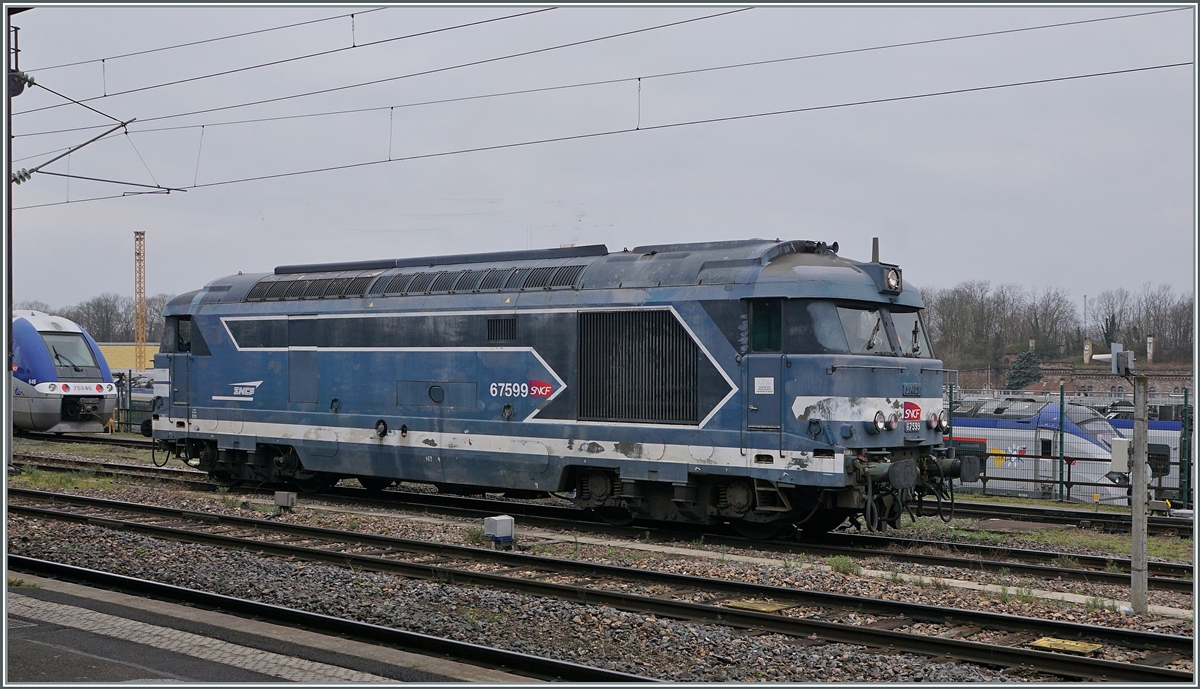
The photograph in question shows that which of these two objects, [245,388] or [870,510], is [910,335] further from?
[245,388]

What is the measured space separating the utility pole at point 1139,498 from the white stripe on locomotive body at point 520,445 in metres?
3.62

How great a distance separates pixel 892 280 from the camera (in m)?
13.6

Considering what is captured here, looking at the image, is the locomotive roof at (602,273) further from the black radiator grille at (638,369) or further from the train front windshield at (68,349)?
the train front windshield at (68,349)

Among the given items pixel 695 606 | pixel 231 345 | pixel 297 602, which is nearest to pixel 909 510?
pixel 695 606

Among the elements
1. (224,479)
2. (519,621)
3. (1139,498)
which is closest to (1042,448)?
(1139,498)

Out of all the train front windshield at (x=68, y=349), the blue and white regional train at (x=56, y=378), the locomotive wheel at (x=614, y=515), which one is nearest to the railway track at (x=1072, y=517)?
the locomotive wheel at (x=614, y=515)

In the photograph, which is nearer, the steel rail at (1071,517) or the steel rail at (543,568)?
the steel rail at (543,568)

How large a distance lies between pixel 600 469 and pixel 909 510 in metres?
4.15

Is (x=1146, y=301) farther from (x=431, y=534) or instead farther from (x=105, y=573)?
(x=105, y=573)

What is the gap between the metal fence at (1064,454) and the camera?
1903 cm

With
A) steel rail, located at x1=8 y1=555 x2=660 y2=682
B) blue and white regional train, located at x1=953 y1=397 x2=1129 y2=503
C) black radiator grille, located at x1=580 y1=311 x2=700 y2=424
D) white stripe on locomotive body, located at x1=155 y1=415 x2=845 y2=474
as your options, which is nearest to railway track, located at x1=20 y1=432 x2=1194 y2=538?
white stripe on locomotive body, located at x1=155 y1=415 x2=845 y2=474

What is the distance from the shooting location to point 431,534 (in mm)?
13977

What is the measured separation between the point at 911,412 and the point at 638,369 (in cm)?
359

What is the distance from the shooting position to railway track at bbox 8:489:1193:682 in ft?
26.5
